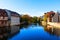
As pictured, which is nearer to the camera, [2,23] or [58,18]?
[2,23]

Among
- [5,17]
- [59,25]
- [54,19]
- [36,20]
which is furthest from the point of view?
[36,20]

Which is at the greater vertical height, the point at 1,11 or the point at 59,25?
the point at 1,11

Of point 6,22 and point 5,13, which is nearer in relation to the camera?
point 6,22

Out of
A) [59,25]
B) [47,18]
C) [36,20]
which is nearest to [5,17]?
[59,25]

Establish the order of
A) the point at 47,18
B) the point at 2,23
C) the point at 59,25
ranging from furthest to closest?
the point at 47,18 < the point at 2,23 < the point at 59,25

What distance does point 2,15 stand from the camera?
4766cm

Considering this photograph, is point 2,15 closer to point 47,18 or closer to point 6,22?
point 6,22

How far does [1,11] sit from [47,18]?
2236 cm

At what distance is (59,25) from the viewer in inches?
1428

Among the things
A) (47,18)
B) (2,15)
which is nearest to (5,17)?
(2,15)

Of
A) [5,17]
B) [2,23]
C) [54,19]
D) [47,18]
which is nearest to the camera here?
[2,23]

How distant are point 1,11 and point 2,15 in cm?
233

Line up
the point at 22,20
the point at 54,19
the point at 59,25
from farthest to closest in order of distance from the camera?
the point at 22,20 < the point at 54,19 < the point at 59,25

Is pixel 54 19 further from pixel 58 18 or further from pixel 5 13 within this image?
pixel 5 13
